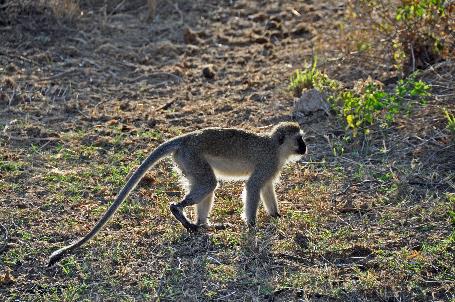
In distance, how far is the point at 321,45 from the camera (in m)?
11.2

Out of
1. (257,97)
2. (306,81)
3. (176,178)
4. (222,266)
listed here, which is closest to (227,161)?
(176,178)

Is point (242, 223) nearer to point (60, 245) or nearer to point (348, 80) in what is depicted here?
point (60, 245)

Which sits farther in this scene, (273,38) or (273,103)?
(273,38)

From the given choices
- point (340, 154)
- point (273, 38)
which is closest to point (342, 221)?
point (340, 154)

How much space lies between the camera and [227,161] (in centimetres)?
716

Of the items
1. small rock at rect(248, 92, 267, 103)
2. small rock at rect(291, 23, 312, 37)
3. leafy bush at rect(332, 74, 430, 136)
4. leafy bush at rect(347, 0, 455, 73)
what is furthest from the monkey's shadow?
small rock at rect(291, 23, 312, 37)

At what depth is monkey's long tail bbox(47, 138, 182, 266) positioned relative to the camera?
6.36 meters

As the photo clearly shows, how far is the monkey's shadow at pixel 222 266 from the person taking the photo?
5.99 meters

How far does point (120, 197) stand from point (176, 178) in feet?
→ 5.10

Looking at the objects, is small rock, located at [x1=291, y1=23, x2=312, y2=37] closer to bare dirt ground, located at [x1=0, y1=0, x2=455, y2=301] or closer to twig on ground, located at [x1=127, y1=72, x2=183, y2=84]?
bare dirt ground, located at [x1=0, y1=0, x2=455, y2=301]

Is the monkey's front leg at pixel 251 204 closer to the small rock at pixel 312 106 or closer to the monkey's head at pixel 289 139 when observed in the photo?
the monkey's head at pixel 289 139

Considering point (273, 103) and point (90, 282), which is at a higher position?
point (90, 282)

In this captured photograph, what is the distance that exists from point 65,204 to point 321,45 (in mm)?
4942

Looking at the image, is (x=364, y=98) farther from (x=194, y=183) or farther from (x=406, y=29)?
(x=194, y=183)
